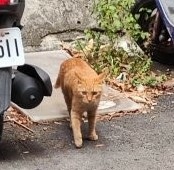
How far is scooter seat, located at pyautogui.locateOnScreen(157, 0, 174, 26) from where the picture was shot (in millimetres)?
6504

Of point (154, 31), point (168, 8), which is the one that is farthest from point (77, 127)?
point (154, 31)

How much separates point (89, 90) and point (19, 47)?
0.77m

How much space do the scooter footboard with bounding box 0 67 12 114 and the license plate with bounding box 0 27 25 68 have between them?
0.07 meters

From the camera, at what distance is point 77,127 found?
5027 mm

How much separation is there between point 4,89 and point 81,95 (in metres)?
0.82

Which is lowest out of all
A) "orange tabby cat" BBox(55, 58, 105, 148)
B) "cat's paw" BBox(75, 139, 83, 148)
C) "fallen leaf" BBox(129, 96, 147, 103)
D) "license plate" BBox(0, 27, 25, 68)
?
"fallen leaf" BBox(129, 96, 147, 103)

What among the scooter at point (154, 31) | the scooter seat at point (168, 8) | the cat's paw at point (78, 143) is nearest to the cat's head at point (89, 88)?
the cat's paw at point (78, 143)

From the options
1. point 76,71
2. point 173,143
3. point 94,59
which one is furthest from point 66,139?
point 94,59

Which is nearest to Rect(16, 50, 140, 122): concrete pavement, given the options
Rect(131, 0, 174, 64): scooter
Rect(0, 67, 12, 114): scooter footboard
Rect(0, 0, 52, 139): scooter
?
Rect(0, 0, 52, 139): scooter

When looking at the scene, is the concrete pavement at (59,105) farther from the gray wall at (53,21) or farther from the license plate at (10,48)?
the license plate at (10,48)

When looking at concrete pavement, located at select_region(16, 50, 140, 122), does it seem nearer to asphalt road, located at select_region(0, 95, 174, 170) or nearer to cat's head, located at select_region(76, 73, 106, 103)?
asphalt road, located at select_region(0, 95, 174, 170)

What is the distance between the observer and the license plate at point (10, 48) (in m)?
4.37

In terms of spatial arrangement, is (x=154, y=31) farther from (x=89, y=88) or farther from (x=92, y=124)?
(x=89, y=88)

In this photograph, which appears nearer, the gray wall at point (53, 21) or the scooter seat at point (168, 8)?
the scooter seat at point (168, 8)
